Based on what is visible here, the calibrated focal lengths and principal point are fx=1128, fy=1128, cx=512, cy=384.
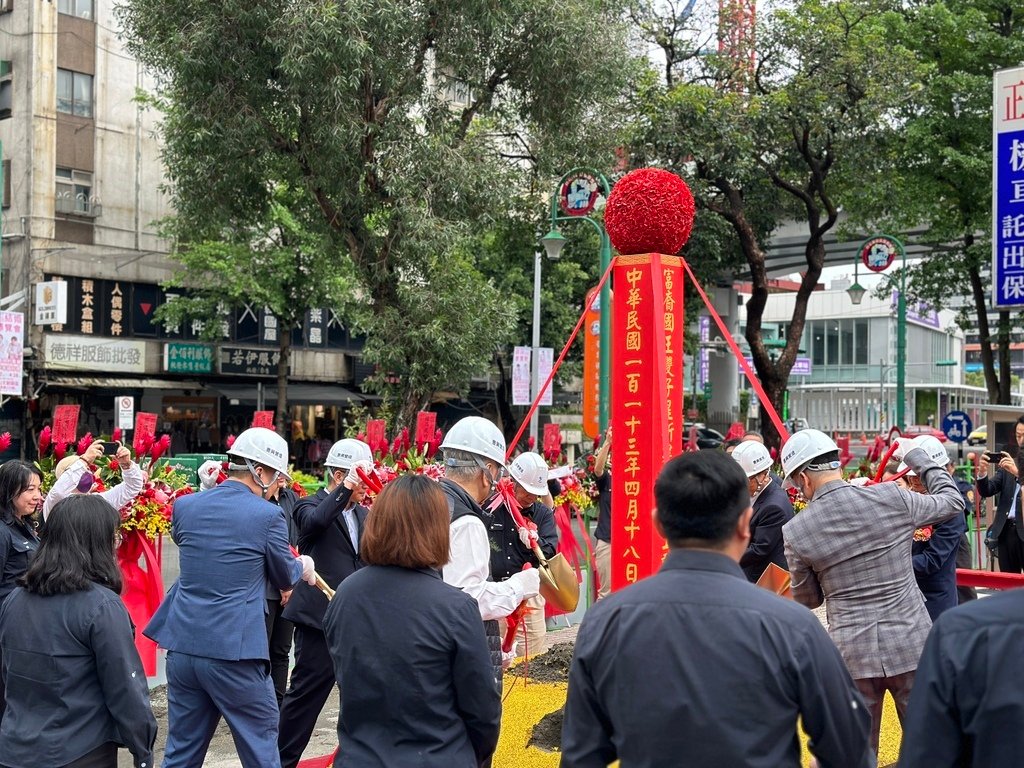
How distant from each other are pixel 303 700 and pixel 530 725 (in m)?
1.88

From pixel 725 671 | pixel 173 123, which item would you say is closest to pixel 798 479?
pixel 725 671

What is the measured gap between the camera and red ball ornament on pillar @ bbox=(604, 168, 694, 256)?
6.13 m

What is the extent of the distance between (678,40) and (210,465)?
15232 millimetres

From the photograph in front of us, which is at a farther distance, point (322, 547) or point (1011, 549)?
point (1011, 549)

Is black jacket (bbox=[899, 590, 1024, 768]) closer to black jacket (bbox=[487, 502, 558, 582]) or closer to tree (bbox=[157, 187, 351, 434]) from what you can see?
black jacket (bbox=[487, 502, 558, 582])

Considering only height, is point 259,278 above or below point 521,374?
above

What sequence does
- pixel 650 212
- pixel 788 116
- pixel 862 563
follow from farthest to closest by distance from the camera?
1. pixel 788 116
2. pixel 650 212
3. pixel 862 563

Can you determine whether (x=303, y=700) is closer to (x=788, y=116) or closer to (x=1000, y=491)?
(x=1000, y=491)

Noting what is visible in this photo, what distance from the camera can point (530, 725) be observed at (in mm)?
6941

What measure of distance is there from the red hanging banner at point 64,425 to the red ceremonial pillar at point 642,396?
3.62 m

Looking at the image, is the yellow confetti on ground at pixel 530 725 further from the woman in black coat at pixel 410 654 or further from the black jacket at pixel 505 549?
the woman in black coat at pixel 410 654

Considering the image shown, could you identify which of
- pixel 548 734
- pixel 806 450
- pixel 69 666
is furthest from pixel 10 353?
pixel 806 450

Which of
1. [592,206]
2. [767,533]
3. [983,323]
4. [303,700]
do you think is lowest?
[303,700]

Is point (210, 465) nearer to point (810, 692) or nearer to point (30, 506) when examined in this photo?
point (30, 506)
